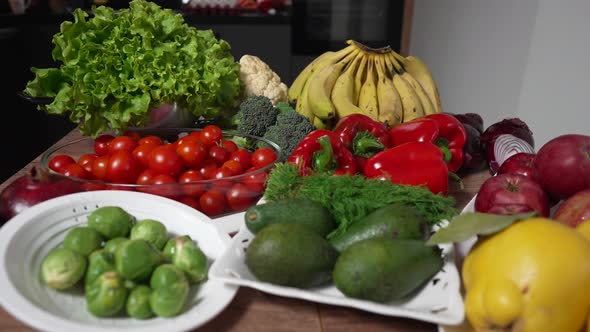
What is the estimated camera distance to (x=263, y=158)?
1.05 m

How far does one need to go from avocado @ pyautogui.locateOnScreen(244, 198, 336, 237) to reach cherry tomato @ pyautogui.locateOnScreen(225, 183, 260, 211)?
0.18m

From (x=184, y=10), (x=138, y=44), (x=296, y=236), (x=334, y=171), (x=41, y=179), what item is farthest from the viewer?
(x=184, y=10)

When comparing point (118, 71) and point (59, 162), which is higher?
point (118, 71)

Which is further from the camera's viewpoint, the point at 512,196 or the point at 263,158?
the point at 263,158

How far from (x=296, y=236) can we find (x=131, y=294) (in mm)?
223

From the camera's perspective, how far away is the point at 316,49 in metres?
3.36

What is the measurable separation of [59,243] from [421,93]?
3.68ft

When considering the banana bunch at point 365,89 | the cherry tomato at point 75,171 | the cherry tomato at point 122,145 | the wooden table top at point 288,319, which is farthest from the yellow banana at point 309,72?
the wooden table top at point 288,319

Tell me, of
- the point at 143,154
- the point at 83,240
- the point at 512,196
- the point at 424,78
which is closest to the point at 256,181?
the point at 143,154

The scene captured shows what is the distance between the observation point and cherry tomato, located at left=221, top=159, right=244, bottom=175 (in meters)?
1.02

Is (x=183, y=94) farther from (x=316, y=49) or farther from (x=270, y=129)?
(x=316, y=49)

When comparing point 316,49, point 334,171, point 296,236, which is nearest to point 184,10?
point 316,49

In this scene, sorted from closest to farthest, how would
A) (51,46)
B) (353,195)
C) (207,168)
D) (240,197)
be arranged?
(353,195), (240,197), (207,168), (51,46)

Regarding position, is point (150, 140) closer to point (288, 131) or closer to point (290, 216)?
point (288, 131)
